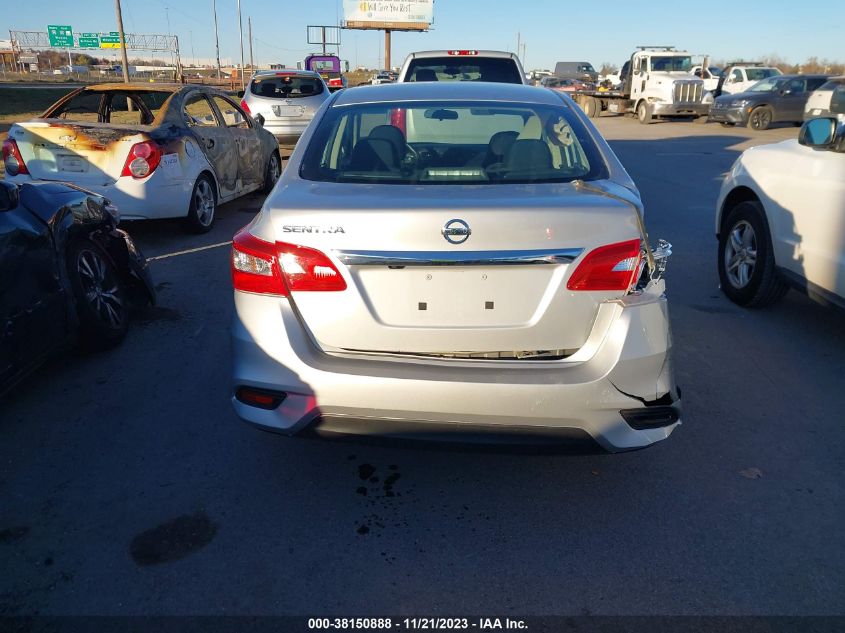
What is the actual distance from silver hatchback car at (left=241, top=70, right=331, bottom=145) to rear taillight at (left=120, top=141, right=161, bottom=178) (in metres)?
6.99

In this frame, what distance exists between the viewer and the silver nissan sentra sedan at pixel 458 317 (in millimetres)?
2471

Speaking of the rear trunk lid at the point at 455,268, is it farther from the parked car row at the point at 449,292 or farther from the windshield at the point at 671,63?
the windshield at the point at 671,63

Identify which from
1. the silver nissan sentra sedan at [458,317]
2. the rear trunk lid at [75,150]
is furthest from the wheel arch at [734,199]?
the rear trunk lid at [75,150]

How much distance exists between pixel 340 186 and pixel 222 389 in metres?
1.77

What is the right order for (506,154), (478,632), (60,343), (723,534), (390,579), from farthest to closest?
(60,343) → (506,154) → (723,534) → (390,579) → (478,632)

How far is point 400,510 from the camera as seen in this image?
9.55ft

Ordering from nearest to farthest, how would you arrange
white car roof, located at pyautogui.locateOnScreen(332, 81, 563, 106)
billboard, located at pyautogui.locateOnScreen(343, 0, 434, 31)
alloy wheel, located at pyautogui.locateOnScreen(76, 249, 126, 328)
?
1. white car roof, located at pyautogui.locateOnScreen(332, 81, 563, 106)
2. alloy wheel, located at pyautogui.locateOnScreen(76, 249, 126, 328)
3. billboard, located at pyautogui.locateOnScreen(343, 0, 434, 31)

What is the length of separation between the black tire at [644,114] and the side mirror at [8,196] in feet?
81.2

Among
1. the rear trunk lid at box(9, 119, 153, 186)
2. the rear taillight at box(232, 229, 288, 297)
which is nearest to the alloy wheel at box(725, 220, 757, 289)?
the rear taillight at box(232, 229, 288, 297)

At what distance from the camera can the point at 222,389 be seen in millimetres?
4043

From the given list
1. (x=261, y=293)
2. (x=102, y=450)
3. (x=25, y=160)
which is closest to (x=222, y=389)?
(x=102, y=450)

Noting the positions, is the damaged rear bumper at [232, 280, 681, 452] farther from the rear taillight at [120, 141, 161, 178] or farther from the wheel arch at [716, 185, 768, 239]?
the rear taillight at [120, 141, 161, 178]

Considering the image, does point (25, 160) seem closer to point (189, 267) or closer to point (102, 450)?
point (189, 267)

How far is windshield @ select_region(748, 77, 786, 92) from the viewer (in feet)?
69.9
